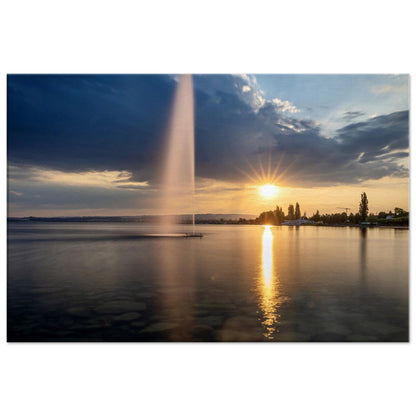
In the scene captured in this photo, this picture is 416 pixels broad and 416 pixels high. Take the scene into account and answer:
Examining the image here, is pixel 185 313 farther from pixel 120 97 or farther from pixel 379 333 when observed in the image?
pixel 120 97

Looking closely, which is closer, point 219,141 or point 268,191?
point 219,141

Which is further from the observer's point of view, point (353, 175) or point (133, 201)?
point (133, 201)

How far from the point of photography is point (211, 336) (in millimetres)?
7258

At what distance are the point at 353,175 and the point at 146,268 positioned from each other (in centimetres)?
1245

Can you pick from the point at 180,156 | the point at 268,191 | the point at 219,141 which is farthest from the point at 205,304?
the point at 268,191

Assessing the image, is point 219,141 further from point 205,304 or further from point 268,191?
point 205,304

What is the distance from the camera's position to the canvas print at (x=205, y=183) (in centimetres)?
830

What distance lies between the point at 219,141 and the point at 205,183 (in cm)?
334

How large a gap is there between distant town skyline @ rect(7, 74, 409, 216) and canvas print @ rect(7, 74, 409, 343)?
0.08 meters

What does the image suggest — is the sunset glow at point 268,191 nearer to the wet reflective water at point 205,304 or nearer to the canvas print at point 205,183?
the canvas print at point 205,183

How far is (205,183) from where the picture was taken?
19.9m

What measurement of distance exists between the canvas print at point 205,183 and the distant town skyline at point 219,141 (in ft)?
0.26
